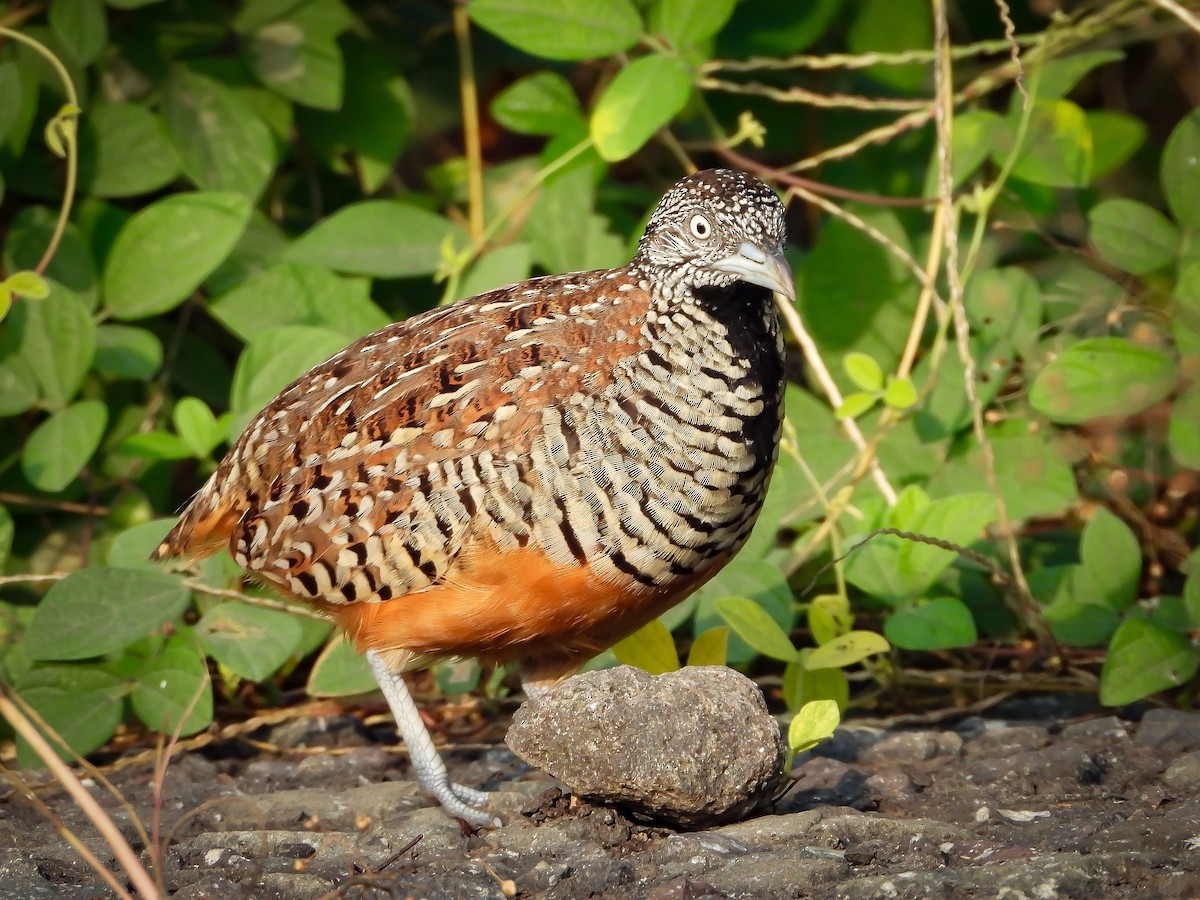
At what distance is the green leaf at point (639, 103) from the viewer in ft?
18.3

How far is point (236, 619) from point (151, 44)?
8.80ft

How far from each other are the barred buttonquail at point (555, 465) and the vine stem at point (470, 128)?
2.14 m

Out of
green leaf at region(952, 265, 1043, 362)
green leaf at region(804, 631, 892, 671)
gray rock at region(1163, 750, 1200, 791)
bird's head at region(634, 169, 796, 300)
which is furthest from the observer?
green leaf at region(952, 265, 1043, 362)

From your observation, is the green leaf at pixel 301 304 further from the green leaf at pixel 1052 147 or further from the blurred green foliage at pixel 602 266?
the green leaf at pixel 1052 147

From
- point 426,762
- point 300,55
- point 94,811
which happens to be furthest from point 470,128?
point 94,811

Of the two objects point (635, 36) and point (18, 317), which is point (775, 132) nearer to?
point (635, 36)

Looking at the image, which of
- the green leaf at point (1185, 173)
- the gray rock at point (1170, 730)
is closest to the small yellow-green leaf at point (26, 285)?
the gray rock at point (1170, 730)

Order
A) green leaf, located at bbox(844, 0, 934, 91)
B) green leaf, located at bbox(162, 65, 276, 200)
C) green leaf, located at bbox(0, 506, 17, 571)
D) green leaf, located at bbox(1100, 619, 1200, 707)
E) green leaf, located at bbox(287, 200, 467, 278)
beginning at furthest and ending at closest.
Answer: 1. green leaf, located at bbox(844, 0, 934, 91)
2. green leaf, located at bbox(162, 65, 276, 200)
3. green leaf, located at bbox(287, 200, 467, 278)
4. green leaf, located at bbox(0, 506, 17, 571)
5. green leaf, located at bbox(1100, 619, 1200, 707)

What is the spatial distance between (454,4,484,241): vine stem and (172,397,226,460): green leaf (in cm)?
156

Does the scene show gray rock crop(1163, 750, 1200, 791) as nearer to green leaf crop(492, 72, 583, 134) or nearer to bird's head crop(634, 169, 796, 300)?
bird's head crop(634, 169, 796, 300)

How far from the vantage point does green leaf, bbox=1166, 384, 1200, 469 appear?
512 centimetres

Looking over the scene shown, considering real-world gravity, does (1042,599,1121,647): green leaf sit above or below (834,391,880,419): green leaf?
below

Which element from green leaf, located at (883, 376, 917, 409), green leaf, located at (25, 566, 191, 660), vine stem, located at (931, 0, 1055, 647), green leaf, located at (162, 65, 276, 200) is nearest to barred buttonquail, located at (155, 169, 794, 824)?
green leaf, located at (25, 566, 191, 660)

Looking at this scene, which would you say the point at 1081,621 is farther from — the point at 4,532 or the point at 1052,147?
the point at 4,532
